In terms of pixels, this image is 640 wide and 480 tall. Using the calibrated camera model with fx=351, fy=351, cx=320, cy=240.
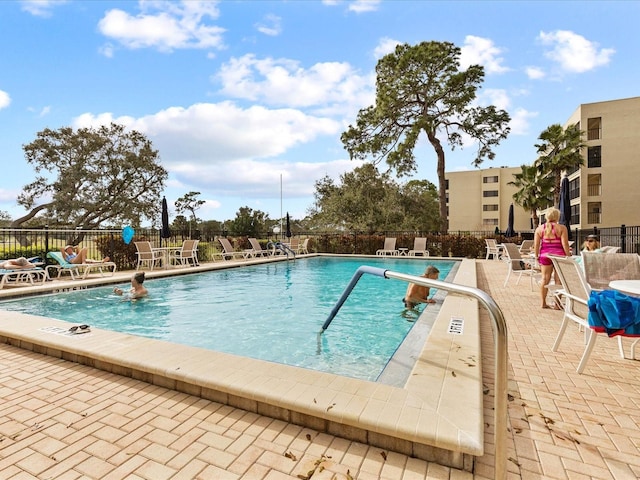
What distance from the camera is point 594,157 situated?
25.4 meters

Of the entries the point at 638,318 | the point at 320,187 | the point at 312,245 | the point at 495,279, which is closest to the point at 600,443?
the point at 638,318

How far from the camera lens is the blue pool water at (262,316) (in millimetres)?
4242

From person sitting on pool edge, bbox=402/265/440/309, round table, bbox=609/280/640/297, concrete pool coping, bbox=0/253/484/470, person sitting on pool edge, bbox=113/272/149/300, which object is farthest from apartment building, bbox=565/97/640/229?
person sitting on pool edge, bbox=113/272/149/300

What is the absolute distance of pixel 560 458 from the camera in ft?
5.96

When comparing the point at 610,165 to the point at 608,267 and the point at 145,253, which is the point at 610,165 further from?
the point at 145,253

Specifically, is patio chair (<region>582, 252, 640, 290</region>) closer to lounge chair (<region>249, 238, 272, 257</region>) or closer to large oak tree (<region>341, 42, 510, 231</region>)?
lounge chair (<region>249, 238, 272, 257</region>)

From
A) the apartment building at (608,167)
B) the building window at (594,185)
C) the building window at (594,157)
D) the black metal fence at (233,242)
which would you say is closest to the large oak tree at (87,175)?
the black metal fence at (233,242)

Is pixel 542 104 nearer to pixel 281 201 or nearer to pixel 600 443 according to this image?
pixel 600 443

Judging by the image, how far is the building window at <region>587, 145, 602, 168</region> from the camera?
25188mm

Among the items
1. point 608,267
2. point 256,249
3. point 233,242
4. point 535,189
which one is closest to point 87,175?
point 233,242

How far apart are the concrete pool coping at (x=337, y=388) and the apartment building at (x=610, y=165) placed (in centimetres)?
2878

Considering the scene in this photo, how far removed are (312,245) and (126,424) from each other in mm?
16928

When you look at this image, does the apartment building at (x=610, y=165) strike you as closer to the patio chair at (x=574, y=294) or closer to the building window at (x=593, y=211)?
the building window at (x=593, y=211)

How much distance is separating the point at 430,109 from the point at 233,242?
45.5ft
